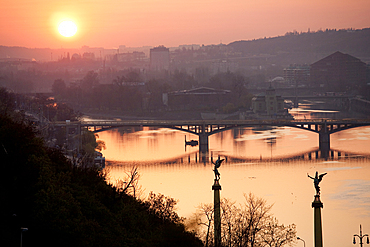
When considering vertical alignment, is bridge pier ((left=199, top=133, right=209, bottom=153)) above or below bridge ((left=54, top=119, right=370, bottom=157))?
below

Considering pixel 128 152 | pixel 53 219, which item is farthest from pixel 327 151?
pixel 53 219

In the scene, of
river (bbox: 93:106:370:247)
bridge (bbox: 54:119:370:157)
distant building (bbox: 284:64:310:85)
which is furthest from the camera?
distant building (bbox: 284:64:310:85)

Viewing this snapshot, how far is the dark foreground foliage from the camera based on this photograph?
884cm

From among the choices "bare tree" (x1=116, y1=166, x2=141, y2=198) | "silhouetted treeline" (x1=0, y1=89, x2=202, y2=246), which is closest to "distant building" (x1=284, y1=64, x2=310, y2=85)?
"bare tree" (x1=116, y1=166, x2=141, y2=198)

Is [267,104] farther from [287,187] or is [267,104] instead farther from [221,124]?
[287,187]

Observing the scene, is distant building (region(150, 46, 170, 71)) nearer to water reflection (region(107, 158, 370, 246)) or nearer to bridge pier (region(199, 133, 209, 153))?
bridge pier (region(199, 133, 209, 153))

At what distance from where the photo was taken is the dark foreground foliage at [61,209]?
8844mm

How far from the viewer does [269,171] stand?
23.2 m

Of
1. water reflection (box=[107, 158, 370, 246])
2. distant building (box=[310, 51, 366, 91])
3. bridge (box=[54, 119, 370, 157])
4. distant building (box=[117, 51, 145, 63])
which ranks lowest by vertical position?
water reflection (box=[107, 158, 370, 246])

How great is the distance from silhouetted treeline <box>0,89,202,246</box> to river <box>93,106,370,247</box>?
4.68 metres

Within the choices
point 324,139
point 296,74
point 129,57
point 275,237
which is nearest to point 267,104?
point 324,139

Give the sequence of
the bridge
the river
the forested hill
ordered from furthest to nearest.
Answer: the forested hill → the bridge → the river

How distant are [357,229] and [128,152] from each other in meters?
15.8

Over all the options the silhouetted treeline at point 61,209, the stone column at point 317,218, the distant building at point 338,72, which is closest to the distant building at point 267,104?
the distant building at point 338,72
